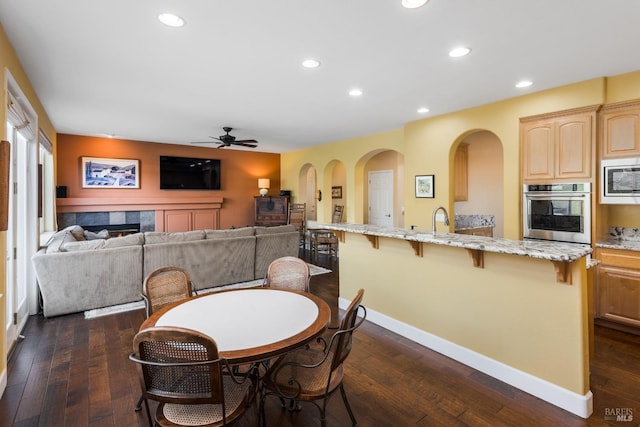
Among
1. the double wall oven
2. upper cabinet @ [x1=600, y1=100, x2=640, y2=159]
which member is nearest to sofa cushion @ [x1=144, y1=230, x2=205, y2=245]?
the double wall oven

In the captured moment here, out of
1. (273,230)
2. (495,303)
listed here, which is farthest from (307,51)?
(273,230)

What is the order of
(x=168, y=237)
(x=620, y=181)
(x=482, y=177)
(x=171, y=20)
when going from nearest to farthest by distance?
(x=171, y=20)
(x=620, y=181)
(x=168, y=237)
(x=482, y=177)

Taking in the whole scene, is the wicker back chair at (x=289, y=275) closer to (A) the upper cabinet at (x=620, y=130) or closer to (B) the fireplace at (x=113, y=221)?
(A) the upper cabinet at (x=620, y=130)

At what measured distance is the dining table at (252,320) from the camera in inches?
59.7

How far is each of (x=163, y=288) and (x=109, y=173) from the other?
564cm

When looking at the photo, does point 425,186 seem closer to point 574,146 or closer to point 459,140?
point 459,140

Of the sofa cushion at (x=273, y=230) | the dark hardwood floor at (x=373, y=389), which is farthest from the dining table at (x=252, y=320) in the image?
the sofa cushion at (x=273, y=230)

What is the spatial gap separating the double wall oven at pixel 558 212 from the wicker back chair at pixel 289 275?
281 cm

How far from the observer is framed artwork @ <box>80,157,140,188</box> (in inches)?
254

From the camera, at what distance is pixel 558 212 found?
3.49 metres

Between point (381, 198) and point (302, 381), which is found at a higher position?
point (381, 198)

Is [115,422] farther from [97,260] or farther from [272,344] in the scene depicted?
[97,260]

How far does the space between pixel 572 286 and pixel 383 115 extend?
11.0ft

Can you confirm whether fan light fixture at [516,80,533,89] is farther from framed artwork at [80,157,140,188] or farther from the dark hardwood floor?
framed artwork at [80,157,140,188]
